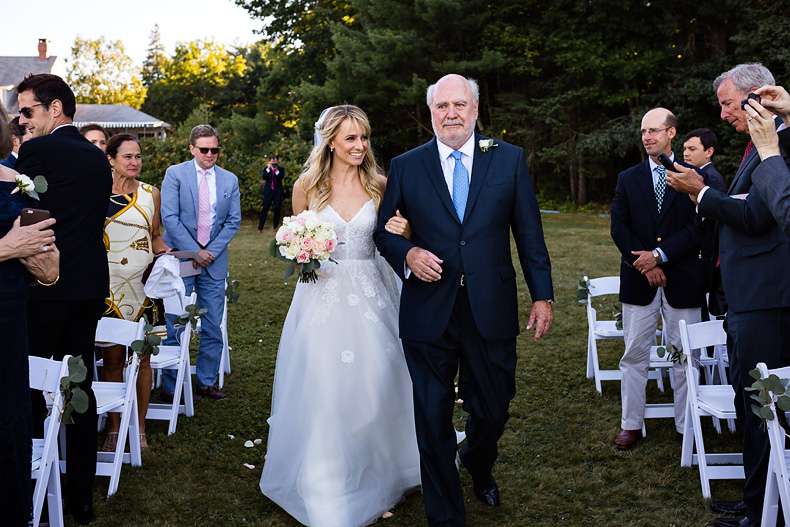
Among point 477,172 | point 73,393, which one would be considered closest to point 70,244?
point 73,393

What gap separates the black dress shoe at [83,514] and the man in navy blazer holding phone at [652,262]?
3689 millimetres

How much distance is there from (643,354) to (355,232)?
244cm

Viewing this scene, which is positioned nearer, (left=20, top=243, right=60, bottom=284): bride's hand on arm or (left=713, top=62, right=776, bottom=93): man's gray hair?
(left=20, top=243, right=60, bottom=284): bride's hand on arm

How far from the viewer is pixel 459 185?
4.02 meters

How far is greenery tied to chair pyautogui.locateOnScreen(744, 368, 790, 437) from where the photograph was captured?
3283 millimetres

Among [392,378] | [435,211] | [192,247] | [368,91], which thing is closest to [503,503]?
[392,378]

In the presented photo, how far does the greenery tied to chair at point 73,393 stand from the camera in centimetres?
351

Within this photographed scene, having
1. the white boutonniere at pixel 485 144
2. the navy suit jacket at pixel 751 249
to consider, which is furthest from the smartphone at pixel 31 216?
the navy suit jacket at pixel 751 249

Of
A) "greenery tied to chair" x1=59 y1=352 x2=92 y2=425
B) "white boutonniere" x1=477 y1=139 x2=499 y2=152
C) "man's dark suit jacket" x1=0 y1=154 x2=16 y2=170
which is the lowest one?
"greenery tied to chair" x1=59 y1=352 x2=92 y2=425

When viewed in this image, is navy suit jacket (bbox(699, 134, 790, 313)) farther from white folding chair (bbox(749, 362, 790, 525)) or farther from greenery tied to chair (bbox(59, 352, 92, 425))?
greenery tied to chair (bbox(59, 352, 92, 425))

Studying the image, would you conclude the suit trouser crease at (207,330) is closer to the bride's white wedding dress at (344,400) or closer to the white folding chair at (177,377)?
the white folding chair at (177,377)

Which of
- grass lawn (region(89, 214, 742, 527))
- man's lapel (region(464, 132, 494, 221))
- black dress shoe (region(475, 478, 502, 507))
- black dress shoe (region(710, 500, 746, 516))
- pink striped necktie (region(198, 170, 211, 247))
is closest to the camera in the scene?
man's lapel (region(464, 132, 494, 221))

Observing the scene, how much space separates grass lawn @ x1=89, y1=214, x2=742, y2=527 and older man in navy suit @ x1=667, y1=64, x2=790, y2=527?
578 mm

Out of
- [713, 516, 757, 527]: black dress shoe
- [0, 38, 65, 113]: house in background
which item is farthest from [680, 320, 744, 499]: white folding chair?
[0, 38, 65, 113]: house in background
